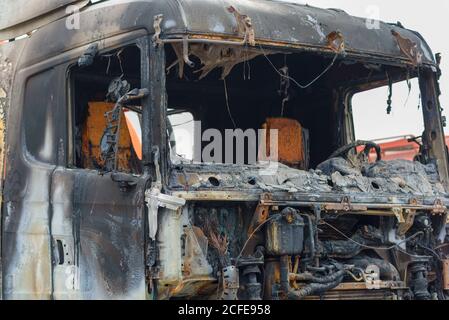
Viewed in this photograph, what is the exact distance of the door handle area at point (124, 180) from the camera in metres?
5.16

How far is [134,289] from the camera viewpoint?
5.18 m

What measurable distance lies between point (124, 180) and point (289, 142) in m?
2.37

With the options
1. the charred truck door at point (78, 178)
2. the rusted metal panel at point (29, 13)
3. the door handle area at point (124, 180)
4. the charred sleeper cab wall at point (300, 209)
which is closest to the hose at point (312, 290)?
the charred sleeper cab wall at point (300, 209)

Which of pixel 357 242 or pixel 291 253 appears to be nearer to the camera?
pixel 291 253

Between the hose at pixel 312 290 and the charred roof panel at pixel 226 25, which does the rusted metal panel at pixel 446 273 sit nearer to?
the hose at pixel 312 290

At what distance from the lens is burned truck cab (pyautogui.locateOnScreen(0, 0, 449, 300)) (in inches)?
205

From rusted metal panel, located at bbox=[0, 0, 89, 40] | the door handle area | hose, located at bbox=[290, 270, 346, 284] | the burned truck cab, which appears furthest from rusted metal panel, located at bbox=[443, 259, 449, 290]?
rusted metal panel, located at bbox=[0, 0, 89, 40]

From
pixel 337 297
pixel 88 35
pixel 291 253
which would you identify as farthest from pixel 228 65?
pixel 337 297

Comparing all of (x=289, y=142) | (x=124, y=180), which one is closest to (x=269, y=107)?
(x=289, y=142)

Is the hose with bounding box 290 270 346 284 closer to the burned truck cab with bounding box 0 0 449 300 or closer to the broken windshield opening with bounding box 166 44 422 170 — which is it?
the burned truck cab with bounding box 0 0 449 300

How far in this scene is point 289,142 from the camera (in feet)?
23.7

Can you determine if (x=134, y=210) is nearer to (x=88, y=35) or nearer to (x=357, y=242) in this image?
(x=88, y=35)

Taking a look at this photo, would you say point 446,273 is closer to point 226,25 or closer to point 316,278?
point 316,278
